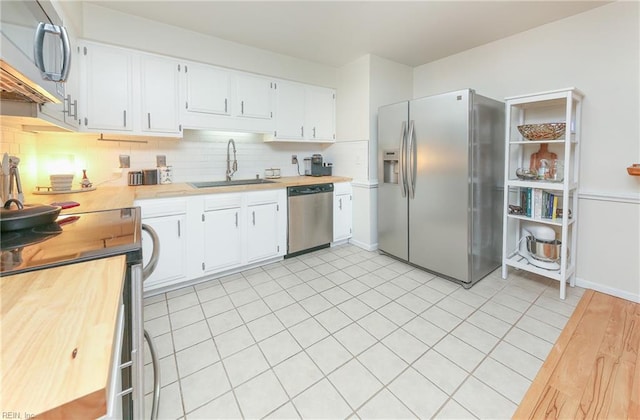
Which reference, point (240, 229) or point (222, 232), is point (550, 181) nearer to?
point (240, 229)

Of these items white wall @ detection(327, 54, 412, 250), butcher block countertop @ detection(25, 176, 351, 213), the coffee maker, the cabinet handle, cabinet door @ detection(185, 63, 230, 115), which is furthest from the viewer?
the coffee maker

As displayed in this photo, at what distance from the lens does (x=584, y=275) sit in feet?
8.49

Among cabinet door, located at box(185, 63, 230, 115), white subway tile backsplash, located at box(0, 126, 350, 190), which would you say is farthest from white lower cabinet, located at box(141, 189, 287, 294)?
cabinet door, located at box(185, 63, 230, 115)

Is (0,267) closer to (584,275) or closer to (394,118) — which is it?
(394,118)

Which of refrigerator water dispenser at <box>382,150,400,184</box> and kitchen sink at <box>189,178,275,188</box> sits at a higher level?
refrigerator water dispenser at <box>382,150,400,184</box>

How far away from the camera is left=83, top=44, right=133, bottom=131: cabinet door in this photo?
237cm

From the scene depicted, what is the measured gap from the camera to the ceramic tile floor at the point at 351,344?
1.43 m

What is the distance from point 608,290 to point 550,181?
1.04m

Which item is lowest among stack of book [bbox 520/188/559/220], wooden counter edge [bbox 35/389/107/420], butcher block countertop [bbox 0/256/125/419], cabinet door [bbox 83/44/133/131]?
wooden counter edge [bbox 35/389/107/420]

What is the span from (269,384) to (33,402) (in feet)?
4.47

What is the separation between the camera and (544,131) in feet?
8.01

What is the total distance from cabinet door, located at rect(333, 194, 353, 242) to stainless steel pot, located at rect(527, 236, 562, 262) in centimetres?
198

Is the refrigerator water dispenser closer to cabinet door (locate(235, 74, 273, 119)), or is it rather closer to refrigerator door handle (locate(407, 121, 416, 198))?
refrigerator door handle (locate(407, 121, 416, 198))

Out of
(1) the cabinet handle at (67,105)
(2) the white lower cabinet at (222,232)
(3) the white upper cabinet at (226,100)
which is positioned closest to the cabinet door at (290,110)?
(3) the white upper cabinet at (226,100)
